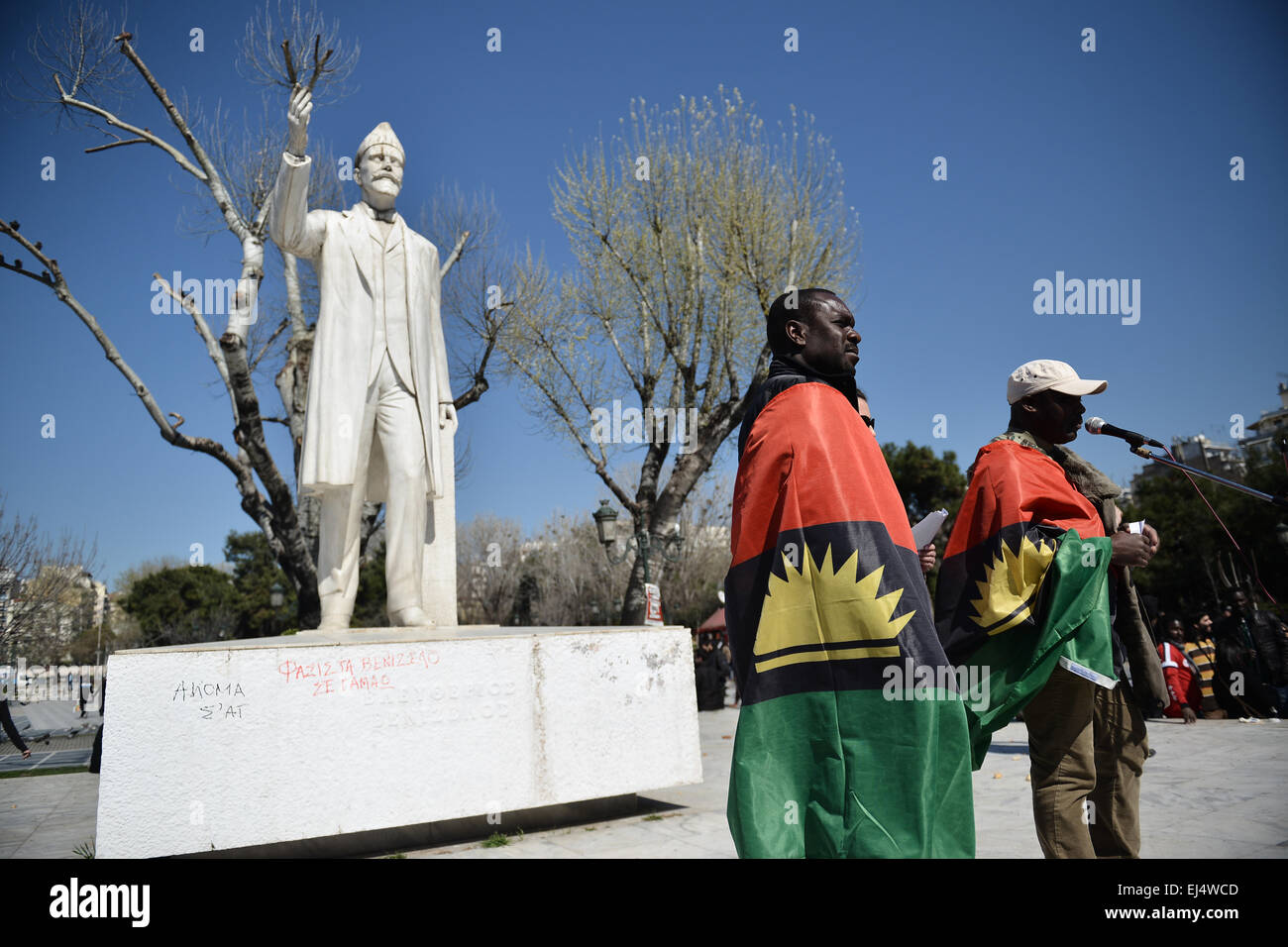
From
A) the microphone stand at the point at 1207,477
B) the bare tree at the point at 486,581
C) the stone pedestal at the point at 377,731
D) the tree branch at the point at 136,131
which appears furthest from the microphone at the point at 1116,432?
the bare tree at the point at 486,581

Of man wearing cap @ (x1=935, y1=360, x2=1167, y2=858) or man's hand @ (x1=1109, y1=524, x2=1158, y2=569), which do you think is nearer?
man wearing cap @ (x1=935, y1=360, x2=1167, y2=858)

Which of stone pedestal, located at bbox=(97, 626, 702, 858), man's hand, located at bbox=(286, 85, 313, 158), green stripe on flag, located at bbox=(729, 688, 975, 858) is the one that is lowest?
stone pedestal, located at bbox=(97, 626, 702, 858)

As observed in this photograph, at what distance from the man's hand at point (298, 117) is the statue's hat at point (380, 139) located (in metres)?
1.06

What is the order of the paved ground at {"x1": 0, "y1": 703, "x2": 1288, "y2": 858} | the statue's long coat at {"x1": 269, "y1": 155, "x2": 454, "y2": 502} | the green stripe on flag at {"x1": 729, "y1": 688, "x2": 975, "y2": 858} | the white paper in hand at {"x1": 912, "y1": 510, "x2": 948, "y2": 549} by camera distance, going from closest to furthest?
the green stripe on flag at {"x1": 729, "y1": 688, "x2": 975, "y2": 858} → the white paper in hand at {"x1": 912, "y1": 510, "x2": 948, "y2": 549} → the paved ground at {"x1": 0, "y1": 703, "x2": 1288, "y2": 858} → the statue's long coat at {"x1": 269, "y1": 155, "x2": 454, "y2": 502}

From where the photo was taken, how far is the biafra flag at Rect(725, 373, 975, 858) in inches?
62.1

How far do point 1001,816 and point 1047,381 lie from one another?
3512 mm

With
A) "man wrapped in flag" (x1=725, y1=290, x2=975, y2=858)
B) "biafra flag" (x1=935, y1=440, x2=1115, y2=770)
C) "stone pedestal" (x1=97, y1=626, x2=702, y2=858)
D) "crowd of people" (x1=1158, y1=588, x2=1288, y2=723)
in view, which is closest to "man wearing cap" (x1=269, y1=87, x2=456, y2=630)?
"stone pedestal" (x1=97, y1=626, x2=702, y2=858)

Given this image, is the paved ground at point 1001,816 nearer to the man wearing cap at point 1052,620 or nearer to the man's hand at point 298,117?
the man wearing cap at point 1052,620

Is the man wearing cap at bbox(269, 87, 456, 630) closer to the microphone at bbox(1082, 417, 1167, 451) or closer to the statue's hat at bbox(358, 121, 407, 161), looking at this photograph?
the statue's hat at bbox(358, 121, 407, 161)

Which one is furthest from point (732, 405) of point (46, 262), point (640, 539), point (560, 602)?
point (560, 602)

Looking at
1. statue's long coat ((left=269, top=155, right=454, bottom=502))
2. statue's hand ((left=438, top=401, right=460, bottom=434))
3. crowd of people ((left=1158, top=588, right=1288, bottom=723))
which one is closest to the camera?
statue's long coat ((left=269, top=155, right=454, bottom=502))

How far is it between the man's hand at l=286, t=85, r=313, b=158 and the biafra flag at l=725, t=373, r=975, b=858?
4587 millimetres

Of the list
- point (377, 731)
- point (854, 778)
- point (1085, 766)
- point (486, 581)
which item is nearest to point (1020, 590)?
point (1085, 766)
